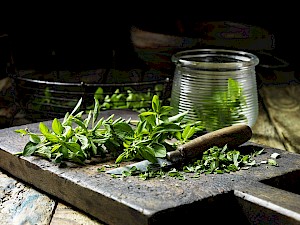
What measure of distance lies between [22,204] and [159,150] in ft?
0.73

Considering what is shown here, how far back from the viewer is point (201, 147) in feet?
3.19

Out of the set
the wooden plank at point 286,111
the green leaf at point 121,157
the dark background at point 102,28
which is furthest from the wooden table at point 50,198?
the dark background at point 102,28

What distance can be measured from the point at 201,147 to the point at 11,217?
31cm

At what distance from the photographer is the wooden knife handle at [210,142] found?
947mm

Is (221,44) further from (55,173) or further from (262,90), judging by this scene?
(55,173)

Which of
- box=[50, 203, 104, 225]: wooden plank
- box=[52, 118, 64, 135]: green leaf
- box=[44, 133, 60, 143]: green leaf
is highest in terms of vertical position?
box=[52, 118, 64, 135]: green leaf

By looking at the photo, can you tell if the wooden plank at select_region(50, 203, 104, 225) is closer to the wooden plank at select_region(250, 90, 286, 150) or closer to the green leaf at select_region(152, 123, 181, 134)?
the green leaf at select_region(152, 123, 181, 134)

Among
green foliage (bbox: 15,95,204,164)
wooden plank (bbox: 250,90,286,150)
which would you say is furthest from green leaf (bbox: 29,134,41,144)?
wooden plank (bbox: 250,90,286,150)

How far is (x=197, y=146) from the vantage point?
0.97 m

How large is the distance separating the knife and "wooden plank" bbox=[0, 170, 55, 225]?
111 mm

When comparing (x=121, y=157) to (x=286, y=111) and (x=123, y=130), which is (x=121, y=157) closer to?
(x=123, y=130)

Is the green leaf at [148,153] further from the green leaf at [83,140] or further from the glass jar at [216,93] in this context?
the glass jar at [216,93]

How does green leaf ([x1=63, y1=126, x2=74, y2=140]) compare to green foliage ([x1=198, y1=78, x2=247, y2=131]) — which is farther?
green foliage ([x1=198, y1=78, x2=247, y2=131])

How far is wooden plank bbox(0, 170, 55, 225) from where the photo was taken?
2.78ft
